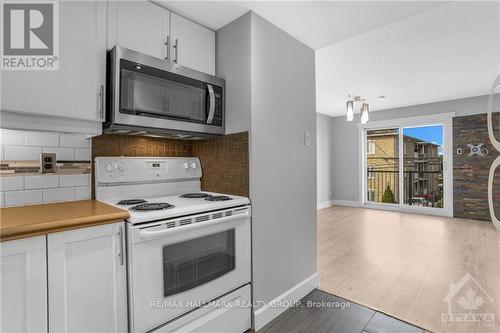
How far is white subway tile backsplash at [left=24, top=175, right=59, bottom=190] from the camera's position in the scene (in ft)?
4.91

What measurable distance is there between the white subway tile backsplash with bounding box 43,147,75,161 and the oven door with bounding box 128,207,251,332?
0.82m

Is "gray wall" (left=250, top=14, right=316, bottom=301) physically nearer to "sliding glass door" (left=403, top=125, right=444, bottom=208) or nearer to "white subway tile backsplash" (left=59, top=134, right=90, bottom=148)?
"white subway tile backsplash" (left=59, top=134, right=90, bottom=148)

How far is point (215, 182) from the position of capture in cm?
210

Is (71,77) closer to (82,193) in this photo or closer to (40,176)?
(40,176)

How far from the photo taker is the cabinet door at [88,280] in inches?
42.6

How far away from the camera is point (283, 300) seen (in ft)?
6.53

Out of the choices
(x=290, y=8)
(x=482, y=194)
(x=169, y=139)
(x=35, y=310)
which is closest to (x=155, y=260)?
(x=35, y=310)

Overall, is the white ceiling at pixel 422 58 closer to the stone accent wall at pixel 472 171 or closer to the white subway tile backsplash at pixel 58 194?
the stone accent wall at pixel 472 171

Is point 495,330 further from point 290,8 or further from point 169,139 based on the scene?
point 169,139

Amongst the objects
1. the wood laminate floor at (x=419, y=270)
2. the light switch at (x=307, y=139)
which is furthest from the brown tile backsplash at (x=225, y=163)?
the wood laminate floor at (x=419, y=270)

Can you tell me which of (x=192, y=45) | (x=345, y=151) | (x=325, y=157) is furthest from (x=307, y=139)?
(x=345, y=151)

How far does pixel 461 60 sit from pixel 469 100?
2.54 m

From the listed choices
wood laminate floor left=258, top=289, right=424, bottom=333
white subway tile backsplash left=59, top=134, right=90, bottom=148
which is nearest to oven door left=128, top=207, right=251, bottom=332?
wood laminate floor left=258, top=289, right=424, bottom=333

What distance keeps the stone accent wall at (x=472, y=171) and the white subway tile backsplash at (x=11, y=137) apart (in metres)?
6.64
